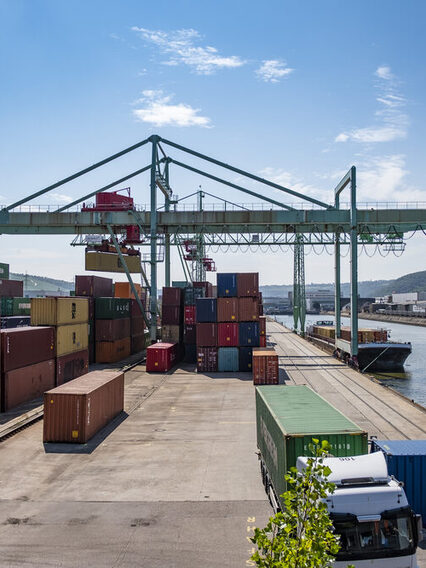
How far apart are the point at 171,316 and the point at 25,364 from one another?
20820 millimetres

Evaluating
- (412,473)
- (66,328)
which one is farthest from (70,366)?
(412,473)

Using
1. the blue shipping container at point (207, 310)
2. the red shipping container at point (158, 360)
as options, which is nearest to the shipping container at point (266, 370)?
the blue shipping container at point (207, 310)

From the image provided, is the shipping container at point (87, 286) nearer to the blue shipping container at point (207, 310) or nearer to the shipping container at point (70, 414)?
the blue shipping container at point (207, 310)

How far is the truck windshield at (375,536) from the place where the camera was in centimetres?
849

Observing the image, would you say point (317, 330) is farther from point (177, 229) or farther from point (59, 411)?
point (59, 411)

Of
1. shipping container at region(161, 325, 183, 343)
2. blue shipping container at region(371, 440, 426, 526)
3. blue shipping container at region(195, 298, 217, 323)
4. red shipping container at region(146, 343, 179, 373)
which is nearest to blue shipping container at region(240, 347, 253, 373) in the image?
blue shipping container at region(195, 298, 217, 323)

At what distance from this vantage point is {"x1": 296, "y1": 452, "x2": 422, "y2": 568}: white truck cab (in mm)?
8484

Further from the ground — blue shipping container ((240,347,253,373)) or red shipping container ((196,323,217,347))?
red shipping container ((196,323,217,347))

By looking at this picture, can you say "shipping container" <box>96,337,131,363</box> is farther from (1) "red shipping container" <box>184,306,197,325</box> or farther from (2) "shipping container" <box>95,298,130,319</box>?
(1) "red shipping container" <box>184,306,197,325</box>

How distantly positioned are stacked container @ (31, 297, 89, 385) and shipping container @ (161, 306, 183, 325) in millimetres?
12037

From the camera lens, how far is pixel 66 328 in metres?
32.2

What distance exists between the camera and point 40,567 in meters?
10.7

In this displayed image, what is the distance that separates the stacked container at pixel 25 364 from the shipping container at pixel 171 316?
17260 millimetres

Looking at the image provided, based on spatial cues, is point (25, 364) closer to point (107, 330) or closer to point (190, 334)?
point (107, 330)
